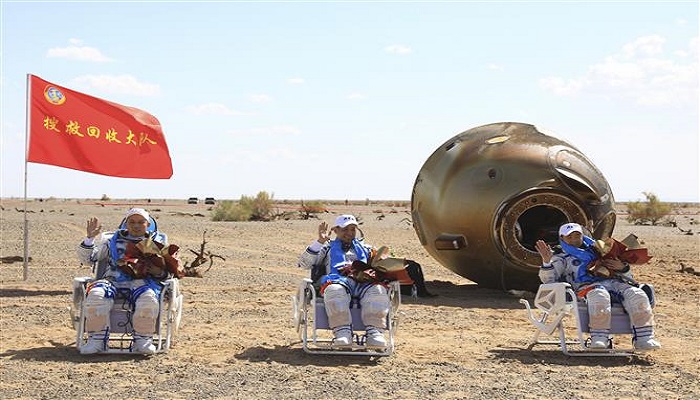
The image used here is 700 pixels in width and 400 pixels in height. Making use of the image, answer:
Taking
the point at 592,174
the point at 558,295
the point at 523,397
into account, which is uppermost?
Result: the point at 592,174

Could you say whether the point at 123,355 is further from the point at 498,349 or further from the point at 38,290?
the point at 38,290

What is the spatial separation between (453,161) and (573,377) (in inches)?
223

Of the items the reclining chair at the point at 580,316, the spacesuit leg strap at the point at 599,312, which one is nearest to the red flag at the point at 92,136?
the reclining chair at the point at 580,316

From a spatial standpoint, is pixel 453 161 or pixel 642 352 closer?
pixel 642 352

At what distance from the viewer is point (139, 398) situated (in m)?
6.93

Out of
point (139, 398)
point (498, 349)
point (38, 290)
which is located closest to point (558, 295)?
point (498, 349)

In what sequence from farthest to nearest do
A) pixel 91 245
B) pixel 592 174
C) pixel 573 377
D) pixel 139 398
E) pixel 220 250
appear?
pixel 220 250, pixel 592 174, pixel 91 245, pixel 573 377, pixel 139 398

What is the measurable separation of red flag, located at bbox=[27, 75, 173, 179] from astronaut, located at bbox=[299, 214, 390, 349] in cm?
729

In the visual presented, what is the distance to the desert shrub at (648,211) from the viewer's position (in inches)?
1535

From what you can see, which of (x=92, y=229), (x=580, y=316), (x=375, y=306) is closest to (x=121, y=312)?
(x=92, y=229)

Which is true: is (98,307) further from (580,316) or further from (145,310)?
(580,316)

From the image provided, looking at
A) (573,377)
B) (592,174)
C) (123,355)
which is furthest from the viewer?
(592,174)

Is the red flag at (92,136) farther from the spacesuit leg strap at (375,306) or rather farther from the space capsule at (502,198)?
the spacesuit leg strap at (375,306)

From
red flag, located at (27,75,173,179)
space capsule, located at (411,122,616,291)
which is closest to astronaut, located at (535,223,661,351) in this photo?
space capsule, located at (411,122,616,291)
